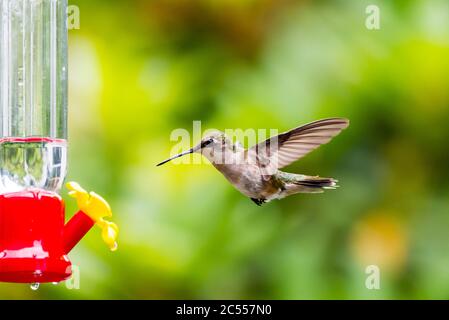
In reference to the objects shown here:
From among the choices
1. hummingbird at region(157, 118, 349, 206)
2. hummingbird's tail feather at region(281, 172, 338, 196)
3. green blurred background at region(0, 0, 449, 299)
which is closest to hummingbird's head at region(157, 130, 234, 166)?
hummingbird at region(157, 118, 349, 206)

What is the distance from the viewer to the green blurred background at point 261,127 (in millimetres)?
5195

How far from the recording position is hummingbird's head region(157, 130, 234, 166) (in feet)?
15.4

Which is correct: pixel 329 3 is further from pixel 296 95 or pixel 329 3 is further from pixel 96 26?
pixel 96 26

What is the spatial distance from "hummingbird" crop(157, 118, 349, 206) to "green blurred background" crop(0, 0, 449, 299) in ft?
1.42

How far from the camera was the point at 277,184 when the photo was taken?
16.2ft

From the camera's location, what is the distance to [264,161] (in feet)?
15.9

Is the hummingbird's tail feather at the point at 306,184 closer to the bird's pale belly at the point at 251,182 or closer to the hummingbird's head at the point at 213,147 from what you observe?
the bird's pale belly at the point at 251,182

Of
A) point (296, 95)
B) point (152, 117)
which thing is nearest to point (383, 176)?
point (296, 95)

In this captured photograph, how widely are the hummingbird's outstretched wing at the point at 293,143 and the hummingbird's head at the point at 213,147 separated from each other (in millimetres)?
133

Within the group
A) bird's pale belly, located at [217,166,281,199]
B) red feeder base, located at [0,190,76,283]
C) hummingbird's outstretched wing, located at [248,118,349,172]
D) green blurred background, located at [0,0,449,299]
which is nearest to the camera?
red feeder base, located at [0,190,76,283]

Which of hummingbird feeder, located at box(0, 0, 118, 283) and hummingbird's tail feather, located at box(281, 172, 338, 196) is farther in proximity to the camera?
hummingbird's tail feather, located at box(281, 172, 338, 196)

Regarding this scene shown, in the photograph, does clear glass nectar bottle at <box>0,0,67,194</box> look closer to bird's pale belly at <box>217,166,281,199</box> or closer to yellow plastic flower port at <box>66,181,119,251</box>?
yellow plastic flower port at <box>66,181,119,251</box>

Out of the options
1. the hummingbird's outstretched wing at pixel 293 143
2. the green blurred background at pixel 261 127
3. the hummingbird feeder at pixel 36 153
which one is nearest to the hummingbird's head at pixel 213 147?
the hummingbird's outstretched wing at pixel 293 143

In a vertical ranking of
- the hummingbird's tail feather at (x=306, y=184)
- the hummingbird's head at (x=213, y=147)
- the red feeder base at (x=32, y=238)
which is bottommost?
the red feeder base at (x=32, y=238)
